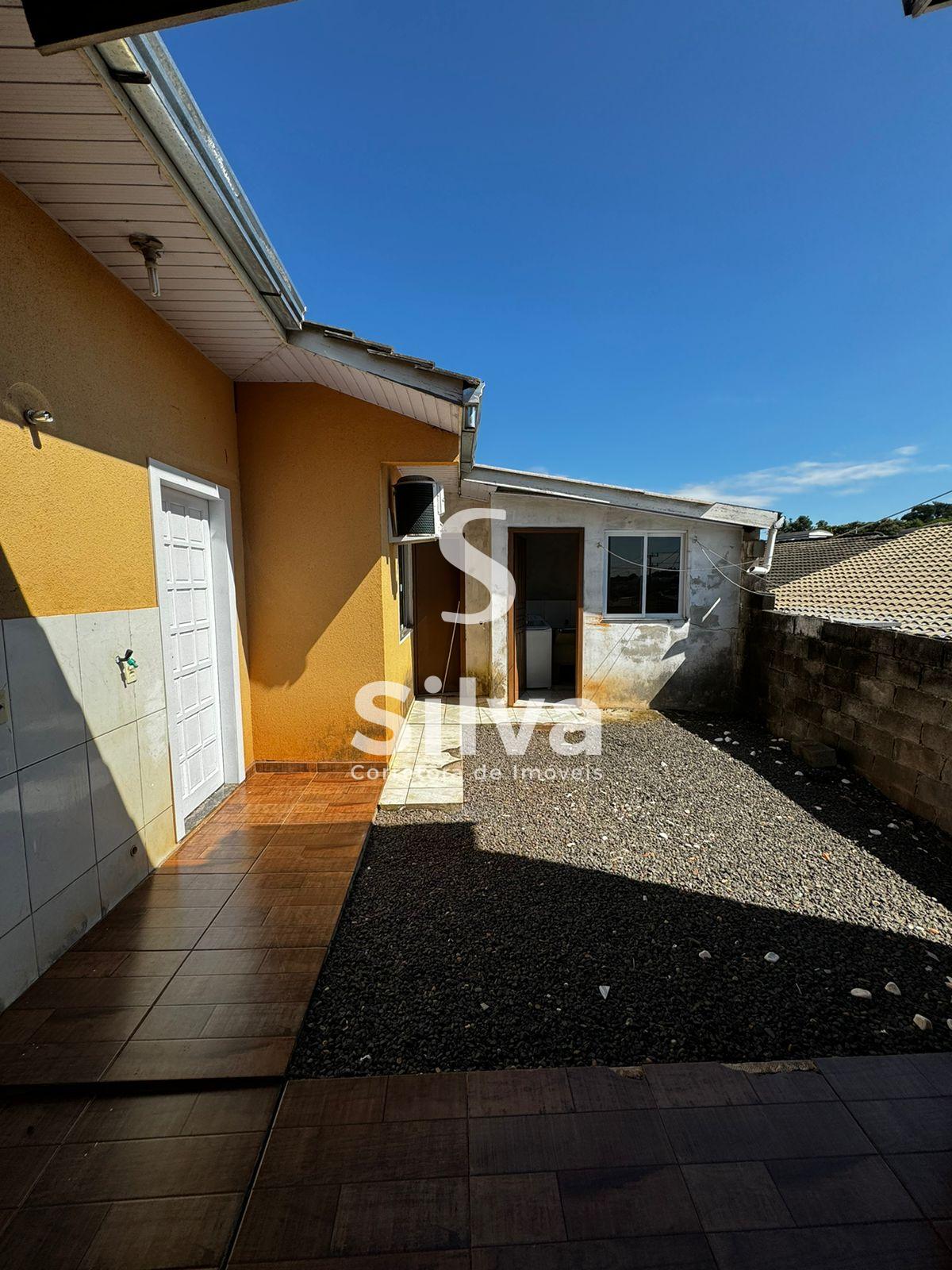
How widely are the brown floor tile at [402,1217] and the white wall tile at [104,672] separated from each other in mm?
2261

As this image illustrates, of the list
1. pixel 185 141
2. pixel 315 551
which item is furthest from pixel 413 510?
pixel 185 141

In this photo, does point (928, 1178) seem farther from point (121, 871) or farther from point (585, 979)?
point (121, 871)

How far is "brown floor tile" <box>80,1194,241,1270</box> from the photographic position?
4.45ft

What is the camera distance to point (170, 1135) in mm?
1695

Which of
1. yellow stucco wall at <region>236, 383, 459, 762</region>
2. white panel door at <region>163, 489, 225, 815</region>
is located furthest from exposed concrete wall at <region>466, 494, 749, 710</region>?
white panel door at <region>163, 489, 225, 815</region>

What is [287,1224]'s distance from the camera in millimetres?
1432

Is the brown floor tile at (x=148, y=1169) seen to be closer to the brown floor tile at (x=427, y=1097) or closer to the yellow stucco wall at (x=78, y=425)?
the brown floor tile at (x=427, y=1097)

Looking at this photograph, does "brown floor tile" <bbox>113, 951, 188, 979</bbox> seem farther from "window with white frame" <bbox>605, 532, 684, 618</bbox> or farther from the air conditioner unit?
"window with white frame" <bbox>605, 532, 684, 618</bbox>

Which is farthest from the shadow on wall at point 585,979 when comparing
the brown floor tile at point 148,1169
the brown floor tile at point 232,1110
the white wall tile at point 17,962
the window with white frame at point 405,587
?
the window with white frame at point 405,587

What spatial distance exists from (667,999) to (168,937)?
2353mm

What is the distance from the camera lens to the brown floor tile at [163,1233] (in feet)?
4.45

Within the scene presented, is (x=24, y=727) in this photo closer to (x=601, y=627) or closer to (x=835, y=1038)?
(x=835, y=1038)

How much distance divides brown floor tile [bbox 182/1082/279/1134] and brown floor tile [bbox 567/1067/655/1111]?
1.03 meters

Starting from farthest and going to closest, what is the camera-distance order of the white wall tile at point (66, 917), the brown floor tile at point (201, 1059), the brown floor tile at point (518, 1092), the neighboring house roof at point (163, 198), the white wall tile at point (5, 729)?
the white wall tile at point (66, 917)
the white wall tile at point (5, 729)
the brown floor tile at point (201, 1059)
the brown floor tile at point (518, 1092)
the neighboring house roof at point (163, 198)
